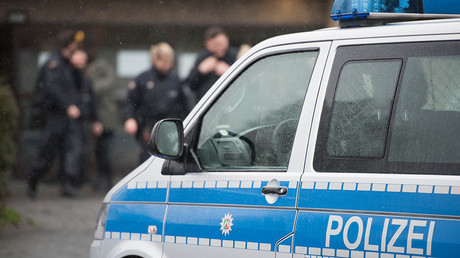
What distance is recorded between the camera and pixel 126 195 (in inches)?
168

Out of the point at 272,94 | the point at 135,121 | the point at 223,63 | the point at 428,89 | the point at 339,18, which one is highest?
the point at 223,63

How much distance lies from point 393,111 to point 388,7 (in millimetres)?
541

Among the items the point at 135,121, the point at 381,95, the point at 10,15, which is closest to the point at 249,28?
the point at 135,121

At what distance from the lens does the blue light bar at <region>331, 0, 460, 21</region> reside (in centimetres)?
359

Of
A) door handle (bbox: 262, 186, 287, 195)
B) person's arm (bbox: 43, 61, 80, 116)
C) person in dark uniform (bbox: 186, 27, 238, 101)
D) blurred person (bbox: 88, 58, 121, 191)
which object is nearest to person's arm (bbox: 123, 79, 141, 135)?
person in dark uniform (bbox: 186, 27, 238, 101)

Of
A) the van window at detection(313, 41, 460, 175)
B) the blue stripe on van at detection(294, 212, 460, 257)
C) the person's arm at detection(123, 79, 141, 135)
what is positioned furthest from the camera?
the person's arm at detection(123, 79, 141, 135)

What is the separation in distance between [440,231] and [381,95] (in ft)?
2.06

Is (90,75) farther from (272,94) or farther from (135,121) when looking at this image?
(272,94)

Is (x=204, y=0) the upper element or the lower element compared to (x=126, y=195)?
upper

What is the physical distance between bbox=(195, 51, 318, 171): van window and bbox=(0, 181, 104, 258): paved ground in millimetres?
4040

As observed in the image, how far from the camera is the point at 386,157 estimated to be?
331 cm

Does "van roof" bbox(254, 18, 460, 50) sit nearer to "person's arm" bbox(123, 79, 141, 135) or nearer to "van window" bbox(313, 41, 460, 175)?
"van window" bbox(313, 41, 460, 175)

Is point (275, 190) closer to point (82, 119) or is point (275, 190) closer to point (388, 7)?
point (388, 7)

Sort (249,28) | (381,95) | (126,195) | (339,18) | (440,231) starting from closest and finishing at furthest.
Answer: (440,231) < (381,95) < (339,18) < (126,195) < (249,28)
